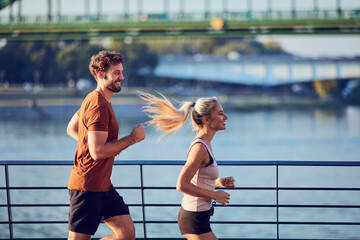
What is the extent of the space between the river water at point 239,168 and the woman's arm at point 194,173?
493 millimetres

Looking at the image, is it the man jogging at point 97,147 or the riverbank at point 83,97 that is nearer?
the man jogging at point 97,147

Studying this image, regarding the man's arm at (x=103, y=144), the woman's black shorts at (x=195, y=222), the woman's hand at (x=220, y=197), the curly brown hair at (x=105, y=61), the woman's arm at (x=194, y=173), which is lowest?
the woman's black shorts at (x=195, y=222)

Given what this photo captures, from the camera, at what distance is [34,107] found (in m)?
43.4

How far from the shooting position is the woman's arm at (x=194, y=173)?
7.86 ft

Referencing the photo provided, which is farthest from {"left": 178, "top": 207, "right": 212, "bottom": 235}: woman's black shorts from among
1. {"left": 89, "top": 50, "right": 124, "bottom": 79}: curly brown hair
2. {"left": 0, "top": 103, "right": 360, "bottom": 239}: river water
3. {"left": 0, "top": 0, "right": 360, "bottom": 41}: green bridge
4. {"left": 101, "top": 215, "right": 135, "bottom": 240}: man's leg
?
{"left": 0, "top": 0, "right": 360, "bottom": 41}: green bridge

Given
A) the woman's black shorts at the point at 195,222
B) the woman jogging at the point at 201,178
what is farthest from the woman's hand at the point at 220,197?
the woman's black shorts at the point at 195,222

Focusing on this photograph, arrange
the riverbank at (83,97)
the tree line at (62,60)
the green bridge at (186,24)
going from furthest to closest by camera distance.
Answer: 1. the tree line at (62,60)
2. the riverbank at (83,97)
3. the green bridge at (186,24)

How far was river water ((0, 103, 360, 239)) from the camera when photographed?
1181 cm

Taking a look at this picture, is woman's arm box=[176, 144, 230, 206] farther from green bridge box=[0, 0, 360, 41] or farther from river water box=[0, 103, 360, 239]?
green bridge box=[0, 0, 360, 41]

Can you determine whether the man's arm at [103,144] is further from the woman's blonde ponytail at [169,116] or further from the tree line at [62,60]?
the tree line at [62,60]

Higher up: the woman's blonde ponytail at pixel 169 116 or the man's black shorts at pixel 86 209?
the woman's blonde ponytail at pixel 169 116

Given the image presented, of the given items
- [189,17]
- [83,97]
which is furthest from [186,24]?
[83,97]

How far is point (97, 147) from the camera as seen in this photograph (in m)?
2.42

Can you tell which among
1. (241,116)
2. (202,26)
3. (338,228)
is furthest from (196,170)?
(241,116)
